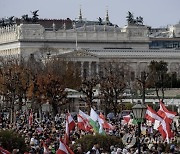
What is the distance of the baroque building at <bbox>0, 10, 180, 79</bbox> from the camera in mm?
148250

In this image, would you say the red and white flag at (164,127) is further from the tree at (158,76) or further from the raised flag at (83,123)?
the tree at (158,76)

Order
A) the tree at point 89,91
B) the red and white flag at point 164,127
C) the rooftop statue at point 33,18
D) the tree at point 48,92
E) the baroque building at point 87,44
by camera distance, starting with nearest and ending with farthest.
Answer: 1. the red and white flag at point 164,127
2. the tree at point 89,91
3. the tree at point 48,92
4. the baroque building at point 87,44
5. the rooftop statue at point 33,18

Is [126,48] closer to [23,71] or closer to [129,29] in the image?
[129,29]

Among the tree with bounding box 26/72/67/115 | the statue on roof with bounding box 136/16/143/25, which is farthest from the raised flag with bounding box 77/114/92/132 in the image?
the statue on roof with bounding box 136/16/143/25

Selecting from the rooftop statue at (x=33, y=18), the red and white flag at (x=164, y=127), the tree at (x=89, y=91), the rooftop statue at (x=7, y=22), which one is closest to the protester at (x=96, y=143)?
the red and white flag at (x=164, y=127)

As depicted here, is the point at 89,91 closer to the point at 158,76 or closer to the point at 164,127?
the point at 164,127

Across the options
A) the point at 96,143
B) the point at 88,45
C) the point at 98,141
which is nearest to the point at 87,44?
the point at 88,45

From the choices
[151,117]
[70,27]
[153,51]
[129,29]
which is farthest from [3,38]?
[151,117]

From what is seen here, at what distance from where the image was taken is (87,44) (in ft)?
547

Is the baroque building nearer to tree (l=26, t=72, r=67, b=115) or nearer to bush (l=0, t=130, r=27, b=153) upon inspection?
tree (l=26, t=72, r=67, b=115)

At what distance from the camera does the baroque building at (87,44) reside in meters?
148

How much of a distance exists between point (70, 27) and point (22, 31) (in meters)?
16.8

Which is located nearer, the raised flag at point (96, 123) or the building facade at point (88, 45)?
the raised flag at point (96, 123)

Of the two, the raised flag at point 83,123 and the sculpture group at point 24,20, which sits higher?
the raised flag at point 83,123
